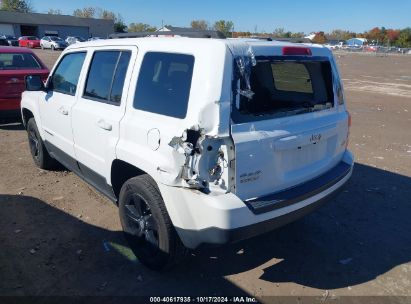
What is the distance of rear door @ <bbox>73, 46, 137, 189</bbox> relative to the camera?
3365 millimetres

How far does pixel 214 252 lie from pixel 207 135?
161cm

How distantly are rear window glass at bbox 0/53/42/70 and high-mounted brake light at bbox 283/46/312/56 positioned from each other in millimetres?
7162

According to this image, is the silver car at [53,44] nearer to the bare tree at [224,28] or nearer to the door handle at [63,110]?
the bare tree at [224,28]

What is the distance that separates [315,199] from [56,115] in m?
3.20

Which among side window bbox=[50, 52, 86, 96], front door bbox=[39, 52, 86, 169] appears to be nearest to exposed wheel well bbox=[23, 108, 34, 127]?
front door bbox=[39, 52, 86, 169]

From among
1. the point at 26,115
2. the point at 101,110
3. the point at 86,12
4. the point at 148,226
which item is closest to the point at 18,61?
the point at 26,115

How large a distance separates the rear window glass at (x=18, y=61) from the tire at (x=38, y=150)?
10.4 feet

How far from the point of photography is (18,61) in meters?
8.42

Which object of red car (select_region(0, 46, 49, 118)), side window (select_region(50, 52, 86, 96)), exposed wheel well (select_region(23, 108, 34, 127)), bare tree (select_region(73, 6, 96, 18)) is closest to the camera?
side window (select_region(50, 52, 86, 96))

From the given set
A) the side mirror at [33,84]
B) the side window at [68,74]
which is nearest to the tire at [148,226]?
the side window at [68,74]

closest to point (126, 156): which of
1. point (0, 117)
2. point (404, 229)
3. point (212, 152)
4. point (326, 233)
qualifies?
point (212, 152)

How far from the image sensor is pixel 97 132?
11.9 feet

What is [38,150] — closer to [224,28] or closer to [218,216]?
[218,216]

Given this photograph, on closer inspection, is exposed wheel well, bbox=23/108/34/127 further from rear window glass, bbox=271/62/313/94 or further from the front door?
rear window glass, bbox=271/62/313/94
